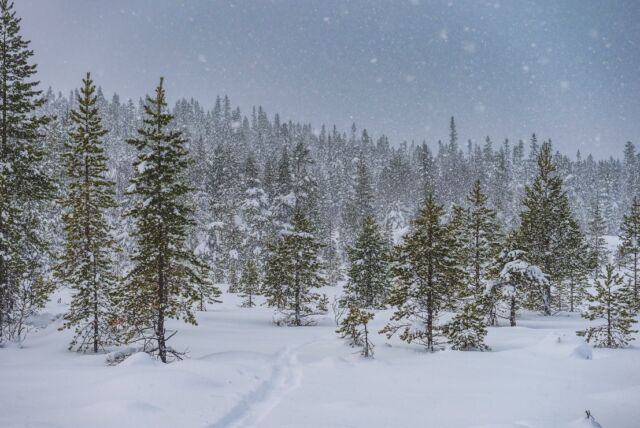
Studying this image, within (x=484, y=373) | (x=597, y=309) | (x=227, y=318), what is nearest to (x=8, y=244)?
(x=227, y=318)

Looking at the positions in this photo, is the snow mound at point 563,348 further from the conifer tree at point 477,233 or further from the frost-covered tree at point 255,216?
the frost-covered tree at point 255,216

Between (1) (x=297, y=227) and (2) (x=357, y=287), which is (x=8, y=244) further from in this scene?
(2) (x=357, y=287)

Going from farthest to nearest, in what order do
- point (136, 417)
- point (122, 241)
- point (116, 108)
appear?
point (116, 108) < point (122, 241) < point (136, 417)

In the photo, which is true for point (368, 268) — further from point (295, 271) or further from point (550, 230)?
point (550, 230)

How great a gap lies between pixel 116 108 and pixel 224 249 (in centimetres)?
11216

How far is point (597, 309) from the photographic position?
17312mm

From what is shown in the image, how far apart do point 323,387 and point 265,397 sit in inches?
76.3

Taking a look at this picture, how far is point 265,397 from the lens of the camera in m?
12.1

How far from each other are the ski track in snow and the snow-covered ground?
0.12 feet

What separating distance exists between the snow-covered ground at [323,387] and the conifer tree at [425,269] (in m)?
1.65

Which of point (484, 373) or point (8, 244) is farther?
point (8, 244)

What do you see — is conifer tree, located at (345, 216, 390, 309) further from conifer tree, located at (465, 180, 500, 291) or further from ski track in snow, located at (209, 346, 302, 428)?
ski track in snow, located at (209, 346, 302, 428)

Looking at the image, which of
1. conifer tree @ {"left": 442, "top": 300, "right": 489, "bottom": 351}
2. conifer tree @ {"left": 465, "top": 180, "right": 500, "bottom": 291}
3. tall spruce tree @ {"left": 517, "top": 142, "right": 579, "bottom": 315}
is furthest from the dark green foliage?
conifer tree @ {"left": 442, "top": 300, "right": 489, "bottom": 351}

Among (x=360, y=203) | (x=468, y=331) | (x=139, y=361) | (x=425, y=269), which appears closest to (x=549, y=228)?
(x=425, y=269)
